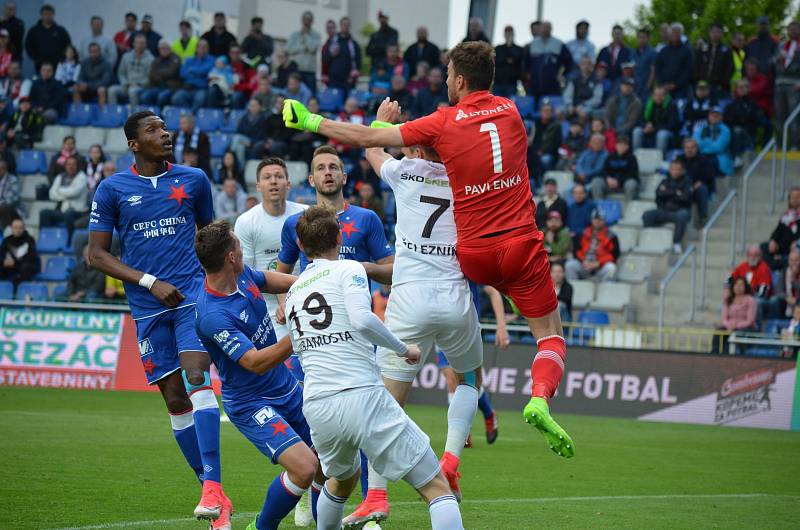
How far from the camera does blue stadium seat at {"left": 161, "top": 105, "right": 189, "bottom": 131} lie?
88.5 ft

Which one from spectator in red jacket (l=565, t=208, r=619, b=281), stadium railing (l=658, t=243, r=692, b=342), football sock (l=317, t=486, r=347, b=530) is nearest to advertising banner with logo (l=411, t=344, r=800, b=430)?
stadium railing (l=658, t=243, r=692, b=342)

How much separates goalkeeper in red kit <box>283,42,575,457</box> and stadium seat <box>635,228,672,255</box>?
49.0 feet

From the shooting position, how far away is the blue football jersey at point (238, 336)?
750cm

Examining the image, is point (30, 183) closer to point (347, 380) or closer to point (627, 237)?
point (627, 237)

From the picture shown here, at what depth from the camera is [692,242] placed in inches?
908

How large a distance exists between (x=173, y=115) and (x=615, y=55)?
1000 centimetres

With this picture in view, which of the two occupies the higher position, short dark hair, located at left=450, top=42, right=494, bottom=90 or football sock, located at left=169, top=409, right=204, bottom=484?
short dark hair, located at left=450, top=42, right=494, bottom=90

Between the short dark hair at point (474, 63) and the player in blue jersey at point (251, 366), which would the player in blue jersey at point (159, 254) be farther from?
the short dark hair at point (474, 63)

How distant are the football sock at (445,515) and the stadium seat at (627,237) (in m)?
16.8

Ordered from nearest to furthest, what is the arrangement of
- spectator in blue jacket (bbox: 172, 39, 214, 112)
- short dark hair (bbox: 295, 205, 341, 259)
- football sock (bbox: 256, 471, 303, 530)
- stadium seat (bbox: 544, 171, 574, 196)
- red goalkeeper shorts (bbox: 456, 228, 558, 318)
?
1. short dark hair (bbox: 295, 205, 341, 259)
2. football sock (bbox: 256, 471, 303, 530)
3. red goalkeeper shorts (bbox: 456, 228, 558, 318)
4. stadium seat (bbox: 544, 171, 574, 196)
5. spectator in blue jacket (bbox: 172, 39, 214, 112)

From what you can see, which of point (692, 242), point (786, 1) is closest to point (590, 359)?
point (692, 242)

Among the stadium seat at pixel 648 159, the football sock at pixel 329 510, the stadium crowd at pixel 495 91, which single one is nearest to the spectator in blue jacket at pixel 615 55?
the stadium crowd at pixel 495 91

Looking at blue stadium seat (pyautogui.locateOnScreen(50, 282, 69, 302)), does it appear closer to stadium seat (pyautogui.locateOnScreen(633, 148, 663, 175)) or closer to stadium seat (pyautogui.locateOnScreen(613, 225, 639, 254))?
stadium seat (pyautogui.locateOnScreen(613, 225, 639, 254))

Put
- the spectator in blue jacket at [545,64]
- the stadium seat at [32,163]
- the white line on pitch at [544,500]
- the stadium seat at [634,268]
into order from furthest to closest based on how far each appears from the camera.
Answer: the stadium seat at [32,163] → the spectator in blue jacket at [545,64] → the stadium seat at [634,268] → the white line on pitch at [544,500]
